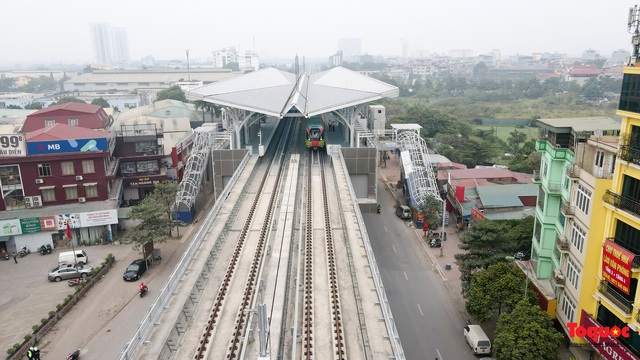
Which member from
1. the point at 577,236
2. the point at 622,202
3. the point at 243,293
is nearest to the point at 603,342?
the point at 577,236

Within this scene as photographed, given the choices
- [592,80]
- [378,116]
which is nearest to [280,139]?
[378,116]

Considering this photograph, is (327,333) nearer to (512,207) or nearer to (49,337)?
(49,337)

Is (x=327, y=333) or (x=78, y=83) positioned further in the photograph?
(x=78, y=83)

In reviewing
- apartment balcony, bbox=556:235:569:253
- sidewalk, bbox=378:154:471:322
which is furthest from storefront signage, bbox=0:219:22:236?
apartment balcony, bbox=556:235:569:253

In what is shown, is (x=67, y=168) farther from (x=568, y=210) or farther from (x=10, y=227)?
(x=568, y=210)

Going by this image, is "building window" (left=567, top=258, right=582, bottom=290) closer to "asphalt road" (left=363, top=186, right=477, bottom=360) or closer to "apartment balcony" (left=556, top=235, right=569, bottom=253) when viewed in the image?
"apartment balcony" (left=556, top=235, right=569, bottom=253)
